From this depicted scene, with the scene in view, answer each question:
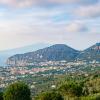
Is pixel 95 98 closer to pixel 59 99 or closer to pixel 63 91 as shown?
pixel 59 99

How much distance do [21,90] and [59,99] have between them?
1036 cm

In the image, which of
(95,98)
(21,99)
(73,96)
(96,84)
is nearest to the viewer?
(95,98)

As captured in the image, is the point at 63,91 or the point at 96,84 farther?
the point at 96,84

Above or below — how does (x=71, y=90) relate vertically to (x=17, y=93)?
below

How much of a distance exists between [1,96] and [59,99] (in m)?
14.8

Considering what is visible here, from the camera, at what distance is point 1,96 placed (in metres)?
87.7

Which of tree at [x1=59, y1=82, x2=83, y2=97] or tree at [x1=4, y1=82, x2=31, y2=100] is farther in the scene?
tree at [x1=59, y1=82, x2=83, y2=97]

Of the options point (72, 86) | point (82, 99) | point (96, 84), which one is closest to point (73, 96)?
point (72, 86)

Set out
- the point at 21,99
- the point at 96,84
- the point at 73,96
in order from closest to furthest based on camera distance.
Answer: the point at 21,99 → the point at 73,96 → the point at 96,84

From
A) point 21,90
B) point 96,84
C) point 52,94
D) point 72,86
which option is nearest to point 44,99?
point 52,94

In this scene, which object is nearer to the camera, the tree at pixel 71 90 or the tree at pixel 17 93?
the tree at pixel 17 93

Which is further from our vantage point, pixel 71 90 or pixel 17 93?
pixel 71 90

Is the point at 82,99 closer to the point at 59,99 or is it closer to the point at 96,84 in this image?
the point at 59,99

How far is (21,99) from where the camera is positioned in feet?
278
